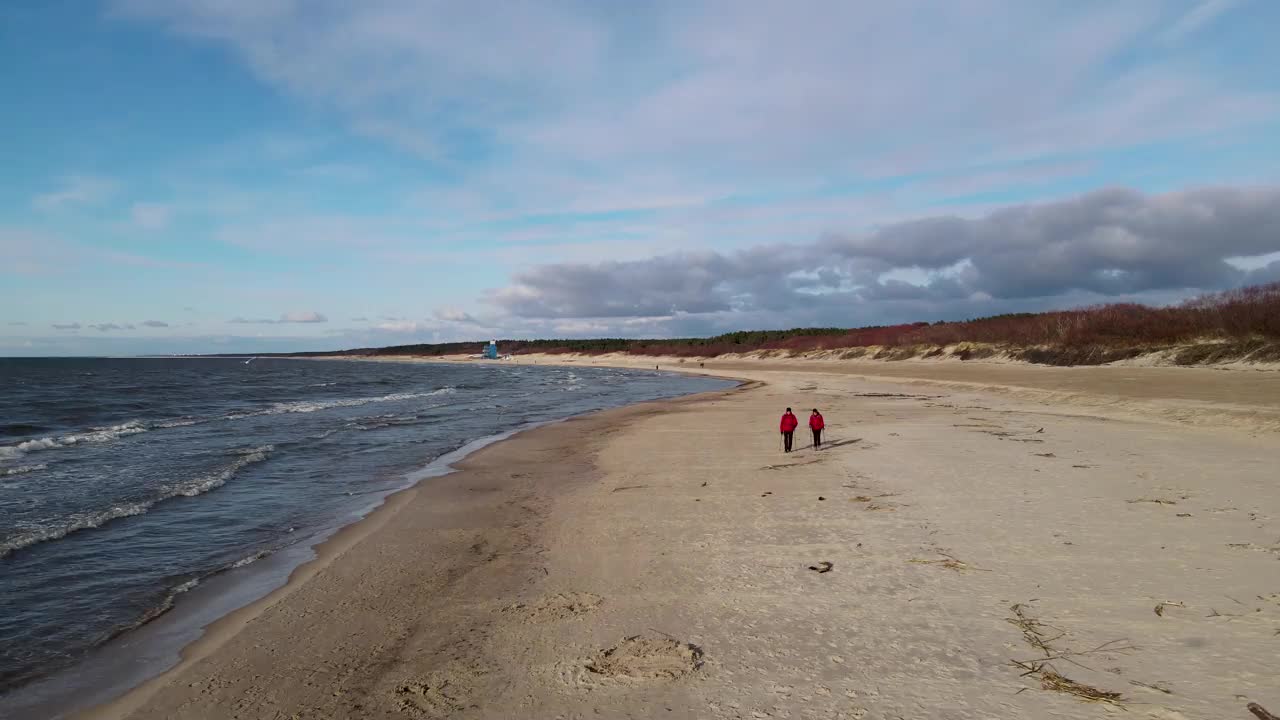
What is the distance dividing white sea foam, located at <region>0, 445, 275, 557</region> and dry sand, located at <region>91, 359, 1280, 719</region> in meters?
5.22

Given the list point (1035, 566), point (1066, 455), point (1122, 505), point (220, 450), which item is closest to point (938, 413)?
point (1066, 455)

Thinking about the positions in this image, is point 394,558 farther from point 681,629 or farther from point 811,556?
point 811,556

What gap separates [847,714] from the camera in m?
4.86

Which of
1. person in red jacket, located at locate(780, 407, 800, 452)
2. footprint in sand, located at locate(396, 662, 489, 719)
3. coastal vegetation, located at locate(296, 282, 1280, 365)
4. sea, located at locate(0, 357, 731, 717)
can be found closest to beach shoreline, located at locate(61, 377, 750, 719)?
sea, located at locate(0, 357, 731, 717)

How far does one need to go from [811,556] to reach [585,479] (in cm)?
778

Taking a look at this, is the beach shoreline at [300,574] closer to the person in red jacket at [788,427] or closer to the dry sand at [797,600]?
the dry sand at [797,600]

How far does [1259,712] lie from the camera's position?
177 inches

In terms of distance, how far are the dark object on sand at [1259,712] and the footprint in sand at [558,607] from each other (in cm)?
555

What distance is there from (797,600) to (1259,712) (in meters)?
3.67

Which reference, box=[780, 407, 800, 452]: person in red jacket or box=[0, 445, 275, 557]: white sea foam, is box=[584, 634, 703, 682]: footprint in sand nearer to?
box=[0, 445, 275, 557]: white sea foam

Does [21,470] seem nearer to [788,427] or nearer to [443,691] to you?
[443,691]

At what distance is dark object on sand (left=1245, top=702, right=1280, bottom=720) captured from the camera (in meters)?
4.42

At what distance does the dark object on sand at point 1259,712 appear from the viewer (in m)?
4.42

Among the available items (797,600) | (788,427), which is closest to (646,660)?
(797,600)
